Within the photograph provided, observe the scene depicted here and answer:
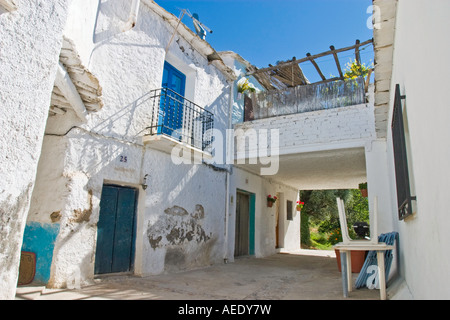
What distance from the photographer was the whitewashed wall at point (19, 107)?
2.39 m

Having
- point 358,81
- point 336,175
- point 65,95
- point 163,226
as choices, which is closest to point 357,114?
point 358,81

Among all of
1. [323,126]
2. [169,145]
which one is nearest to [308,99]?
[323,126]

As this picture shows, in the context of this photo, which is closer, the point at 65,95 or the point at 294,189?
the point at 65,95

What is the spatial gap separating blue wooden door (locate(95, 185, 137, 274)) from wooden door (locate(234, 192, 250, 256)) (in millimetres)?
4385

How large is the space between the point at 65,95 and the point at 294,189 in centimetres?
1178

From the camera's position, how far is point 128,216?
597cm

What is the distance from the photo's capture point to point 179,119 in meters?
7.39

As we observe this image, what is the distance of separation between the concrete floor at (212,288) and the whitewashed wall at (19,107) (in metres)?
1.92

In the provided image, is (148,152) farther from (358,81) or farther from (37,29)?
(358,81)

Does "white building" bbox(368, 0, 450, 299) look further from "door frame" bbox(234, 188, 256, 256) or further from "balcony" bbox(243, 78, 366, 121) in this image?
"door frame" bbox(234, 188, 256, 256)

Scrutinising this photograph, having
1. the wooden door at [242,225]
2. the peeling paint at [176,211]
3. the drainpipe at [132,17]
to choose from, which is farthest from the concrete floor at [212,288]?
the drainpipe at [132,17]

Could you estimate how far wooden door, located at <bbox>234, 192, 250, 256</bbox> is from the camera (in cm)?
971

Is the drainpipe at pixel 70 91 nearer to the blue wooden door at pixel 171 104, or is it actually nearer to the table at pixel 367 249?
the blue wooden door at pixel 171 104

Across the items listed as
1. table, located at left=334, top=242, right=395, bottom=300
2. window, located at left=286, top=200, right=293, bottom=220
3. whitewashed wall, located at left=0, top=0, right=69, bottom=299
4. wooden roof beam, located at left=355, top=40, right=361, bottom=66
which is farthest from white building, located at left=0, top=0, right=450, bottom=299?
window, located at left=286, top=200, right=293, bottom=220
